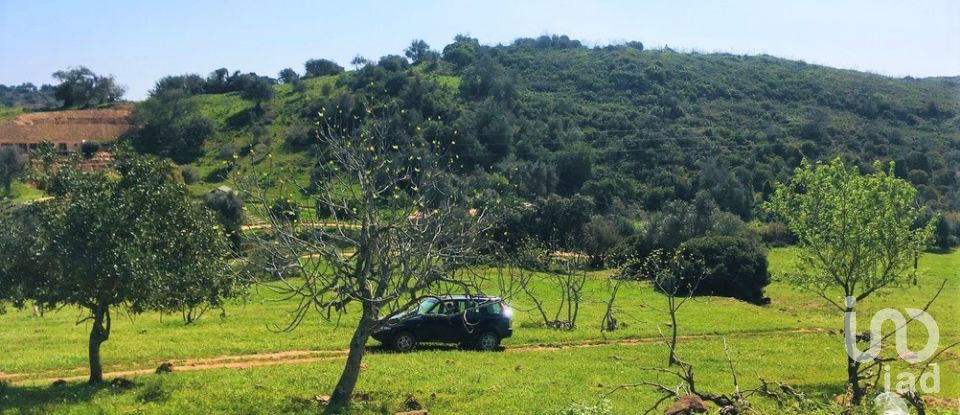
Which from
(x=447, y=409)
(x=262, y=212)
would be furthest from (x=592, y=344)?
(x=262, y=212)

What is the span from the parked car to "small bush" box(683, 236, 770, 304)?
23596 millimetres

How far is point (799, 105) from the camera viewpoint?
121 metres

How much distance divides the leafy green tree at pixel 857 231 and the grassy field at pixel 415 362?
2.24 m

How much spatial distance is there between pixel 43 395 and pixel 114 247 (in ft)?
11.3

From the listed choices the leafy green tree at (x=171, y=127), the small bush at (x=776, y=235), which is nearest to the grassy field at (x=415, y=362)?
the small bush at (x=776, y=235)

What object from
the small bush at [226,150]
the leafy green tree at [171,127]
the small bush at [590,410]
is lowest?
the small bush at [590,410]

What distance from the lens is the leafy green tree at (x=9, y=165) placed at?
68500mm

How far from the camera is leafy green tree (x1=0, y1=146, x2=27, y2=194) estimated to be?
6850 centimetres

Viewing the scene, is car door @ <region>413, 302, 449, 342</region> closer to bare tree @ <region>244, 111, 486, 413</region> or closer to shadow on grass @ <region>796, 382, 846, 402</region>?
bare tree @ <region>244, 111, 486, 413</region>

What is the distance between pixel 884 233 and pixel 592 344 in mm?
10423

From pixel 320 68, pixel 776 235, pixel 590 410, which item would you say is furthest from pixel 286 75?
pixel 590 410

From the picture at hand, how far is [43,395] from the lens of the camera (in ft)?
50.6

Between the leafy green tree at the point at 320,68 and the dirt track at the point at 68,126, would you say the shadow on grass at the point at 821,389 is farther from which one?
the leafy green tree at the point at 320,68

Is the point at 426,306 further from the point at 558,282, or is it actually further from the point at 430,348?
the point at 558,282
